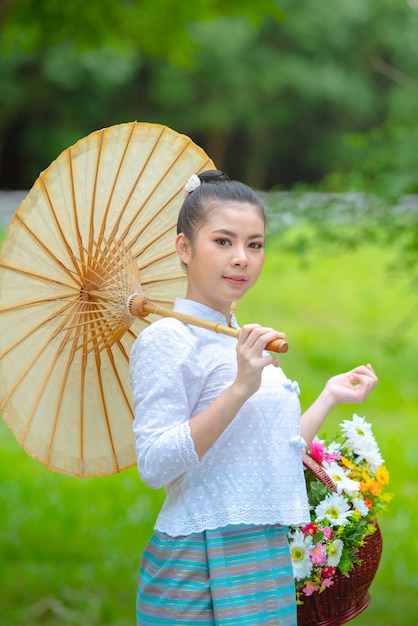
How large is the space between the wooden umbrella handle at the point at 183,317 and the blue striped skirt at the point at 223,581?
42 centimetres

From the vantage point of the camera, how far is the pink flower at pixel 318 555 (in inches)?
81.7

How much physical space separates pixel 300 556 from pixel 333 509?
141mm

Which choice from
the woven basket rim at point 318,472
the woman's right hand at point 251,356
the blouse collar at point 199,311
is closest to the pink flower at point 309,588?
the woven basket rim at point 318,472

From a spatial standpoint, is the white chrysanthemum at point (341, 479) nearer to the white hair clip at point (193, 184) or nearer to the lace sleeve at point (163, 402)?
the lace sleeve at point (163, 402)

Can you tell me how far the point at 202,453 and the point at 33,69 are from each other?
72.5 feet

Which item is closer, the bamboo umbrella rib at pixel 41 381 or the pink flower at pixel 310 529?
the pink flower at pixel 310 529

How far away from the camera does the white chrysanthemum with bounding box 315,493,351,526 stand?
212 centimetres

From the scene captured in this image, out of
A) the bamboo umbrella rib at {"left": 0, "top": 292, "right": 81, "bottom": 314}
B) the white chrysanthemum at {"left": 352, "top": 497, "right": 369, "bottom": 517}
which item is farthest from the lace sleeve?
the white chrysanthemum at {"left": 352, "top": 497, "right": 369, "bottom": 517}

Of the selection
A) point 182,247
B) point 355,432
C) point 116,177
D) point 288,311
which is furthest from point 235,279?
point 288,311

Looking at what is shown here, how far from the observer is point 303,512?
2023mm

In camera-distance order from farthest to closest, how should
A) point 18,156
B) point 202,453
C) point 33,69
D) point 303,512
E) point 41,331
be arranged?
point 18,156 < point 33,69 < point 41,331 < point 303,512 < point 202,453

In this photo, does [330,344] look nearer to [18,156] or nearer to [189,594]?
[189,594]

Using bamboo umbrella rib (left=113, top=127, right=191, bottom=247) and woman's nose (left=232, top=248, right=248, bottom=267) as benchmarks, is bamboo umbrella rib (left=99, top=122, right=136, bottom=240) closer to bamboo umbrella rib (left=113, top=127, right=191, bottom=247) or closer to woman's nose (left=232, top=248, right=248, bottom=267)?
bamboo umbrella rib (left=113, top=127, right=191, bottom=247)

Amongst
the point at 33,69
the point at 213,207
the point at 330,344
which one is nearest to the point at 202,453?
the point at 213,207
